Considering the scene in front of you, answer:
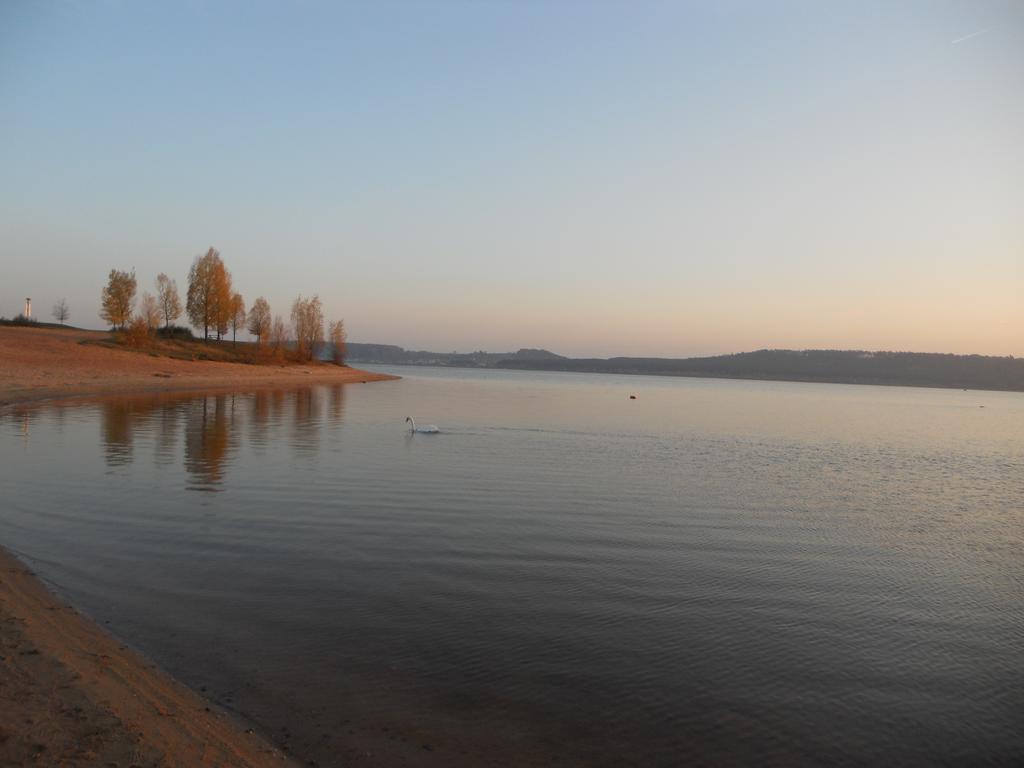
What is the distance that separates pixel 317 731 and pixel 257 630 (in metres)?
2.28

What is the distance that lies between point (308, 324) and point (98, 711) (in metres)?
96.7

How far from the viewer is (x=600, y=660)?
7238mm

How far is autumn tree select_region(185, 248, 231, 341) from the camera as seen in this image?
79.6 meters

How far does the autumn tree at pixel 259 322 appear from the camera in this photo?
8912 cm

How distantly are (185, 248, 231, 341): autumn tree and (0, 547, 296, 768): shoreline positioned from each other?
7913 centimetres

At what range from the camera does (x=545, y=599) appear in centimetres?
900

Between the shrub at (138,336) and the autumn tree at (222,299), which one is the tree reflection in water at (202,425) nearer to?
the shrub at (138,336)

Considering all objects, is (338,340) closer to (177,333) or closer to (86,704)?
(177,333)

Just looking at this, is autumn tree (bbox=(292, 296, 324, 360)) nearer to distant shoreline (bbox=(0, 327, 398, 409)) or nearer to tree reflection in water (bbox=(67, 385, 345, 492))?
distant shoreline (bbox=(0, 327, 398, 409))

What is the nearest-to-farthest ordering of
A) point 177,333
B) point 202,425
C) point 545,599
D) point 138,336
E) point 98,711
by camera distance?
point 98,711 < point 545,599 < point 202,425 < point 138,336 < point 177,333

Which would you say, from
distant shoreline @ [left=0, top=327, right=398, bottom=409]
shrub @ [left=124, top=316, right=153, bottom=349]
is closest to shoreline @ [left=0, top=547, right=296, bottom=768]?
distant shoreline @ [left=0, top=327, right=398, bottom=409]

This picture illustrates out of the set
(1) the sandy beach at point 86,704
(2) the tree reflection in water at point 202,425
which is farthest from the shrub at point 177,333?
(1) the sandy beach at point 86,704

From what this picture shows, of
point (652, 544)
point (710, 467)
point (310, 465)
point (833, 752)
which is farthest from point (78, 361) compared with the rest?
point (833, 752)

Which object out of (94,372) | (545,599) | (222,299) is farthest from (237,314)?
(545,599)
